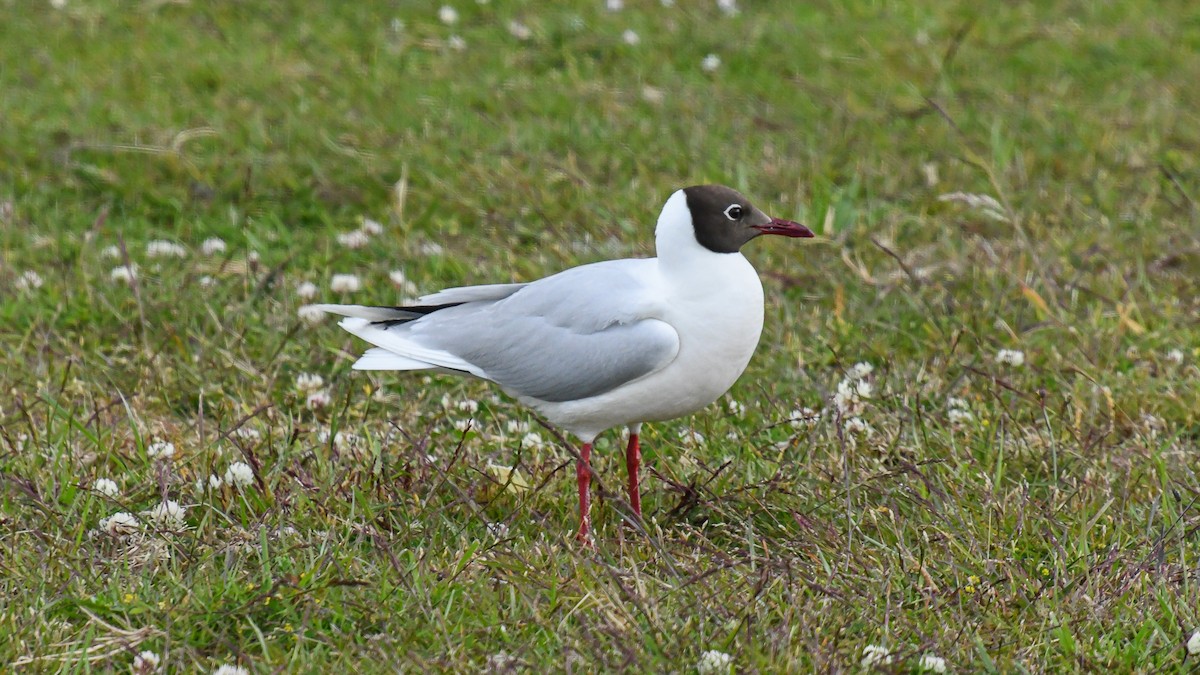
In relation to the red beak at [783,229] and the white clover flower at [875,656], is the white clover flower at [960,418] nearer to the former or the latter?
the red beak at [783,229]

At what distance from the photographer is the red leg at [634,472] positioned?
4.05m

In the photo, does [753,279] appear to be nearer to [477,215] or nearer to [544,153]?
[477,215]

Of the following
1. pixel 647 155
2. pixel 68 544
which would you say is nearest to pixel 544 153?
pixel 647 155

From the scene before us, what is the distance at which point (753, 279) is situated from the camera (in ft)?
13.0

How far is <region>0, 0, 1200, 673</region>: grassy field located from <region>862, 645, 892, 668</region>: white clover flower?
0.04ft

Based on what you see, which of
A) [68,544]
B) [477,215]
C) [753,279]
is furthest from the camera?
[477,215]

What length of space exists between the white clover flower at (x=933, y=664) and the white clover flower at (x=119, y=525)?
1928mm

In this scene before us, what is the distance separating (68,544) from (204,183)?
Result: 10.1 ft

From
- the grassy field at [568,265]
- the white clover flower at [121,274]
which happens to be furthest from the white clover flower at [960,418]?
the white clover flower at [121,274]

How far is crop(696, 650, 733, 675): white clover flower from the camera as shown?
10.2 ft

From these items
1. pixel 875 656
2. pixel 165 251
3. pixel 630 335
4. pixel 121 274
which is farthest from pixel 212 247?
pixel 875 656

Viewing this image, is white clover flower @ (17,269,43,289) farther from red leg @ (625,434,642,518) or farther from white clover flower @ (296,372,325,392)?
red leg @ (625,434,642,518)

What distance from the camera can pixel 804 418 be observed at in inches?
166

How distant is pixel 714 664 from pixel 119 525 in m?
1.57
